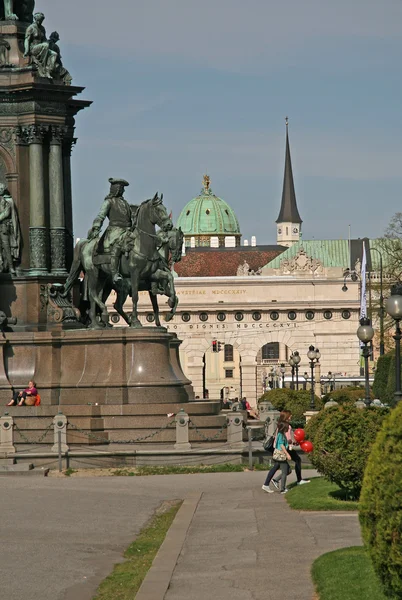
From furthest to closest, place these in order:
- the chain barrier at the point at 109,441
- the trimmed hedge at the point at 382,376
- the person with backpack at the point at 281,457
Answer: the trimmed hedge at the point at 382,376 < the chain barrier at the point at 109,441 < the person with backpack at the point at 281,457

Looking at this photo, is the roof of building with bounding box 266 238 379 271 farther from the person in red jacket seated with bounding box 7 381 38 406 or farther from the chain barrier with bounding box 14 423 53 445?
the chain barrier with bounding box 14 423 53 445

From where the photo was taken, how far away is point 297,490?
82.9ft

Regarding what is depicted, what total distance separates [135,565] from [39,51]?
2184cm

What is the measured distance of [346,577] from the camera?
14.6 metres

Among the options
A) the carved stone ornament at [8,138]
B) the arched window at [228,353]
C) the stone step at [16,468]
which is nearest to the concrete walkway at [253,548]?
the stone step at [16,468]

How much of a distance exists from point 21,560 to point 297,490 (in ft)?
26.5

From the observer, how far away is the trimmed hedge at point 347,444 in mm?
22312

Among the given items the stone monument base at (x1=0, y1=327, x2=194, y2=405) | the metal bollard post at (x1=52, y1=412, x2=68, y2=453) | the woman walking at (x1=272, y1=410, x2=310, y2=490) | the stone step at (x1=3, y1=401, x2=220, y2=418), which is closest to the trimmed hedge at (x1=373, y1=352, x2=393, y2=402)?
the stone monument base at (x1=0, y1=327, x2=194, y2=405)

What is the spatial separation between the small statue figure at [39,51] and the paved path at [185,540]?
11.9 m

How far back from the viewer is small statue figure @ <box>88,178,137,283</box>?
36.2m

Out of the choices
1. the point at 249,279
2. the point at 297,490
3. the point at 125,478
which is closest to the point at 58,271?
the point at 125,478

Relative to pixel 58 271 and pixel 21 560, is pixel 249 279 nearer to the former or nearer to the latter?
pixel 58 271

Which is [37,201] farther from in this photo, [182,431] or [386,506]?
[386,506]

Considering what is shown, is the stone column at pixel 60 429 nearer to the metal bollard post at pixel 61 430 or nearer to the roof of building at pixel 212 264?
the metal bollard post at pixel 61 430
